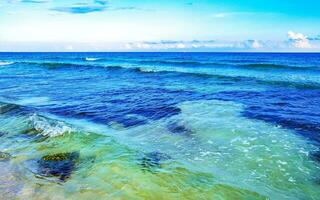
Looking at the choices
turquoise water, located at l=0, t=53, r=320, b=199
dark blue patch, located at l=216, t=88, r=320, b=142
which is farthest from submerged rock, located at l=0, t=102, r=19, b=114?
dark blue patch, located at l=216, t=88, r=320, b=142

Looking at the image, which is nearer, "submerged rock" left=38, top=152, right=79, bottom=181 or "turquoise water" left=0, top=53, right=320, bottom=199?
"turquoise water" left=0, top=53, right=320, bottom=199

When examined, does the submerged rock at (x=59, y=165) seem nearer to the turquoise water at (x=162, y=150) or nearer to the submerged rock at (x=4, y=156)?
the turquoise water at (x=162, y=150)

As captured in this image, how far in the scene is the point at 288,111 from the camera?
13570mm

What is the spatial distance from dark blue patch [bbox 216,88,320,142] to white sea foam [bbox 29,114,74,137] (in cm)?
669

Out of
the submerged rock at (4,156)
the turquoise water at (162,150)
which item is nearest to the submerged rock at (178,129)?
the turquoise water at (162,150)

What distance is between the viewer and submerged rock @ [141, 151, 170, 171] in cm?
→ 772

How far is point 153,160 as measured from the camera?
8.13 meters

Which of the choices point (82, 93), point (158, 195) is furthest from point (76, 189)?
point (82, 93)

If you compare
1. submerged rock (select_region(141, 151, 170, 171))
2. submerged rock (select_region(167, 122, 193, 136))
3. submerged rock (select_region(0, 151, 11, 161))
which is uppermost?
submerged rock (select_region(167, 122, 193, 136))

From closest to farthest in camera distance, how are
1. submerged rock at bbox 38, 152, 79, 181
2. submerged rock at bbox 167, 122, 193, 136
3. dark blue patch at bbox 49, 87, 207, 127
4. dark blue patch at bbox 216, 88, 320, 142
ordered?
1. submerged rock at bbox 38, 152, 79, 181
2. submerged rock at bbox 167, 122, 193, 136
3. dark blue patch at bbox 216, 88, 320, 142
4. dark blue patch at bbox 49, 87, 207, 127

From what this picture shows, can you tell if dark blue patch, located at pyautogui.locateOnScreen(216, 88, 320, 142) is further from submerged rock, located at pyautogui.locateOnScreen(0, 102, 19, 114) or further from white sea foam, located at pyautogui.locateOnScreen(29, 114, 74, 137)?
submerged rock, located at pyautogui.locateOnScreen(0, 102, 19, 114)

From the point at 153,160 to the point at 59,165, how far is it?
7.30 feet

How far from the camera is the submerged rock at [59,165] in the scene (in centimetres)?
738

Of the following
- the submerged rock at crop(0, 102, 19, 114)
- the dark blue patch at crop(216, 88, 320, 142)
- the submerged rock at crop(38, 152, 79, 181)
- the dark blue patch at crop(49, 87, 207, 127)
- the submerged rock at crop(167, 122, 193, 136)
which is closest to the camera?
the submerged rock at crop(38, 152, 79, 181)
